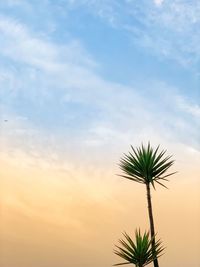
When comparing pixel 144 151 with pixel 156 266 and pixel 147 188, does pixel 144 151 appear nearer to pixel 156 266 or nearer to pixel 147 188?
pixel 147 188

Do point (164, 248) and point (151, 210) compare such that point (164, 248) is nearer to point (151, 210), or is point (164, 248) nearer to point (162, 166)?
point (151, 210)

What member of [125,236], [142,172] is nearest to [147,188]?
[142,172]

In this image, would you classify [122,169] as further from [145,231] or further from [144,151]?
[145,231]

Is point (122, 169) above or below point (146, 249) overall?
above

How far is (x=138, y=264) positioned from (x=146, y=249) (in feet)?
3.06

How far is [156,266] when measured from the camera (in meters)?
26.0

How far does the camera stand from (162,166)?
1111 inches

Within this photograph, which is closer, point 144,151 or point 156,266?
point 156,266

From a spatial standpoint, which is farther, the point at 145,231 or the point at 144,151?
the point at 144,151

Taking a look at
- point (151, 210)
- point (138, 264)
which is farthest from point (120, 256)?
point (151, 210)

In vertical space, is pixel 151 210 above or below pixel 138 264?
above

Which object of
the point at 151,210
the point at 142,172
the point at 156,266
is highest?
the point at 142,172

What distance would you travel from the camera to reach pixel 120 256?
26.7 meters

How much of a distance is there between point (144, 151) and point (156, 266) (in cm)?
601
